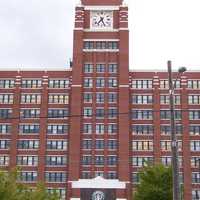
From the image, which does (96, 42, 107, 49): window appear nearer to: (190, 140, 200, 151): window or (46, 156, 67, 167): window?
(46, 156, 67, 167): window

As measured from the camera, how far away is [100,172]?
101m

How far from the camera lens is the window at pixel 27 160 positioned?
335 ft

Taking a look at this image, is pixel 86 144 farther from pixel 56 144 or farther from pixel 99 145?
pixel 56 144

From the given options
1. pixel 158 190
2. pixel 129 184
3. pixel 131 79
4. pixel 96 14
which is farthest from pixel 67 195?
pixel 158 190

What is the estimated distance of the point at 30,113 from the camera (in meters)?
106

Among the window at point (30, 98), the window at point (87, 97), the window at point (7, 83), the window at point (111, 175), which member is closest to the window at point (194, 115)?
the window at point (111, 175)

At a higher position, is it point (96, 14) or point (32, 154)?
point (96, 14)

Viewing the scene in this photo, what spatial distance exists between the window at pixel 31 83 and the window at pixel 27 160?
13.5 meters

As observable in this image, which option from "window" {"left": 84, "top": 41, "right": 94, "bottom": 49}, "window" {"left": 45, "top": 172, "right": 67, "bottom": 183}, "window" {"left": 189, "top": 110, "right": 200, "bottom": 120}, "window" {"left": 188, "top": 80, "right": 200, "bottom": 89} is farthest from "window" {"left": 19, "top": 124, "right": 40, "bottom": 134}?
"window" {"left": 188, "top": 80, "right": 200, "bottom": 89}

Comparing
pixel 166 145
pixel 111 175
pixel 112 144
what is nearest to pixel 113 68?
pixel 112 144

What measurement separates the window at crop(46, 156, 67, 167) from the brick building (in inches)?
7.0

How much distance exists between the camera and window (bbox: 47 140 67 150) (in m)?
103

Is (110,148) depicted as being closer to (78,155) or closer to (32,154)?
(78,155)

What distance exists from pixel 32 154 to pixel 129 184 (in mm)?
18238
